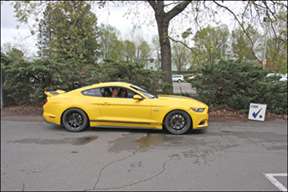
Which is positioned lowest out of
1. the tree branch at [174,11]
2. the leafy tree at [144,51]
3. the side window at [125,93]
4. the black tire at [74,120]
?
the black tire at [74,120]

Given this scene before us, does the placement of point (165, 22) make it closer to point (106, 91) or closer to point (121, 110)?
point (106, 91)

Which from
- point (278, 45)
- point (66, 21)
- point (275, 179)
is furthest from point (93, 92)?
point (278, 45)

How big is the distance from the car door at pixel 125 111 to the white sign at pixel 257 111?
14.5 ft

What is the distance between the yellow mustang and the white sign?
2947mm

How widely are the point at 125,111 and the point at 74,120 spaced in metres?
1.54

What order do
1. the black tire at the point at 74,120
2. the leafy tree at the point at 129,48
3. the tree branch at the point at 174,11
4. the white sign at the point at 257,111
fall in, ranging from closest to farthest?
the black tire at the point at 74,120 < the white sign at the point at 257,111 < the tree branch at the point at 174,11 < the leafy tree at the point at 129,48

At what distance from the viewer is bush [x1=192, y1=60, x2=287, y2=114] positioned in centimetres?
791

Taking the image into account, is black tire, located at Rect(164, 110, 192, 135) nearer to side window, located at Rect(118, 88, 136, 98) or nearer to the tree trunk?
side window, located at Rect(118, 88, 136, 98)

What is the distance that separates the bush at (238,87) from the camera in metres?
7.91

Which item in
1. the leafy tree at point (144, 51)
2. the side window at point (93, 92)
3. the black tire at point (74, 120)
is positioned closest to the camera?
the black tire at point (74, 120)

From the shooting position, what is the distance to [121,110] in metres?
5.66

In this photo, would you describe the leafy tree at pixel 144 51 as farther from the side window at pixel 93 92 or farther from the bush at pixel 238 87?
the side window at pixel 93 92

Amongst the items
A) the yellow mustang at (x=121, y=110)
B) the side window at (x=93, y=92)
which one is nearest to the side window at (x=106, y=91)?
the yellow mustang at (x=121, y=110)

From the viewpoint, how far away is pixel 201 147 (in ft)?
15.2
